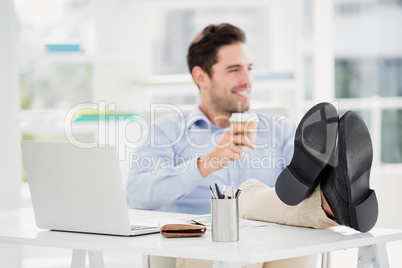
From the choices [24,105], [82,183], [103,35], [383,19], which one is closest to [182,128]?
[82,183]

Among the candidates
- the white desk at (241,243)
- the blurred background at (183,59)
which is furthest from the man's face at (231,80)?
the white desk at (241,243)

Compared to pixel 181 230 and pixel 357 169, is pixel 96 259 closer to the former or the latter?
pixel 181 230

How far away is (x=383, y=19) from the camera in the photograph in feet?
15.3

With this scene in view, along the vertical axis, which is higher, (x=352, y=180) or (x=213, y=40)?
(x=213, y=40)

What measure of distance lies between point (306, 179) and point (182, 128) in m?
1.17

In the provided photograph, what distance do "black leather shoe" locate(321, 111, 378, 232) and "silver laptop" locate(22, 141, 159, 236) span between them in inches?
17.6

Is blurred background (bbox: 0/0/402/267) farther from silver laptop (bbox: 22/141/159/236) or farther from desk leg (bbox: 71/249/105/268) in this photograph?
silver laptop (bbox: 22/141/159/236)

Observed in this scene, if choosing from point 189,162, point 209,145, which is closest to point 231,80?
point 209,145

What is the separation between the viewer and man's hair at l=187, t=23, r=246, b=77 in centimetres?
295

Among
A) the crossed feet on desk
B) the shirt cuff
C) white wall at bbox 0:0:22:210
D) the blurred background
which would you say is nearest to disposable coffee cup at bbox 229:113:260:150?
the shirt cuff

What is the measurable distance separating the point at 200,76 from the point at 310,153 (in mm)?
1356

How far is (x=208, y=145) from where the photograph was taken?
281cm

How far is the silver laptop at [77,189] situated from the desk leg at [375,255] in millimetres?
504

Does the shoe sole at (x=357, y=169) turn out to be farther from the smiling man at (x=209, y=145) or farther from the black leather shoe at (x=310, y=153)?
the smiling man at (x=209, y=145)
